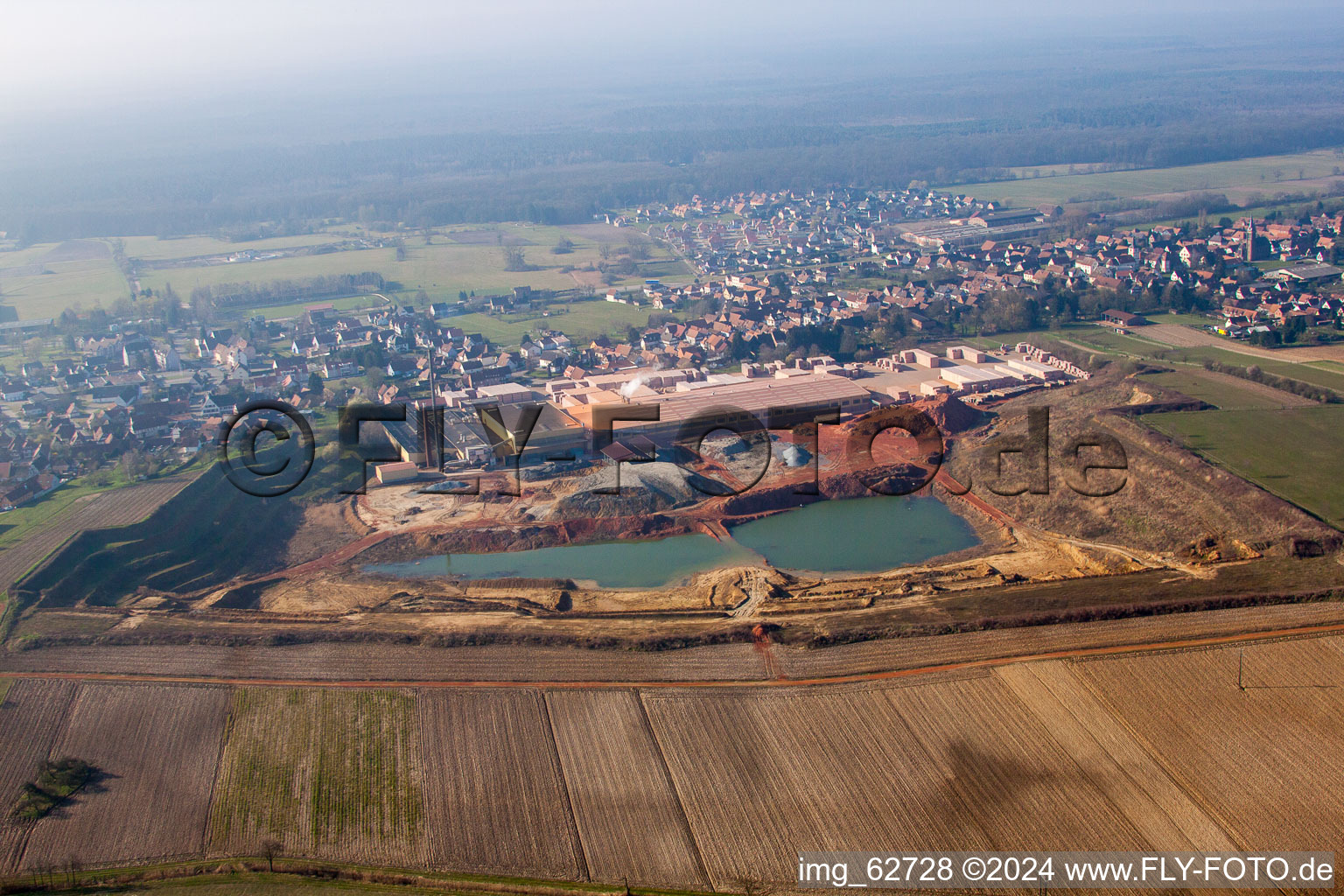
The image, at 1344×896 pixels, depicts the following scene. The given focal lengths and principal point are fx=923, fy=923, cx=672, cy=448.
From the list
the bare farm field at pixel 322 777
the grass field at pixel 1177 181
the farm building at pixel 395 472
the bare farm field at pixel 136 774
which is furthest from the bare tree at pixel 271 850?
the grass field at pixel 1177 181

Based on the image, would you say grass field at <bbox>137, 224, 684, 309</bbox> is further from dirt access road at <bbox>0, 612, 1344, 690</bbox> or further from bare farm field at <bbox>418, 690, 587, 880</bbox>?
bare farm field at <bbox>418, 690, 587, 880</bbox>

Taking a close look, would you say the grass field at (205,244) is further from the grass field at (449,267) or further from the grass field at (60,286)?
the grass field at (60,286)

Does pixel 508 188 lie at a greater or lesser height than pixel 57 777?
greater

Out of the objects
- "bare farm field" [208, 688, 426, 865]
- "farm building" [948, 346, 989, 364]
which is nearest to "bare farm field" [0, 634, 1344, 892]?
"bare farm field" [208, 688, 426, 865]

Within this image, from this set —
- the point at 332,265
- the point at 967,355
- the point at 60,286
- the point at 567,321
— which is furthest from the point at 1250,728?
the point at 60,286

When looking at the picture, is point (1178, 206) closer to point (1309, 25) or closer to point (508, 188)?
point (508, 188)

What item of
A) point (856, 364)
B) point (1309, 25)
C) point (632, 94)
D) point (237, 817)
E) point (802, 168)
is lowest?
point (237, 817)

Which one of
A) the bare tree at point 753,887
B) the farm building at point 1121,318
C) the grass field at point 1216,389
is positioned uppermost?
the farm building at point 1121,318

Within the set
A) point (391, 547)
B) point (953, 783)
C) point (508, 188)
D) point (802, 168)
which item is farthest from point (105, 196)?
point (953, 783)
